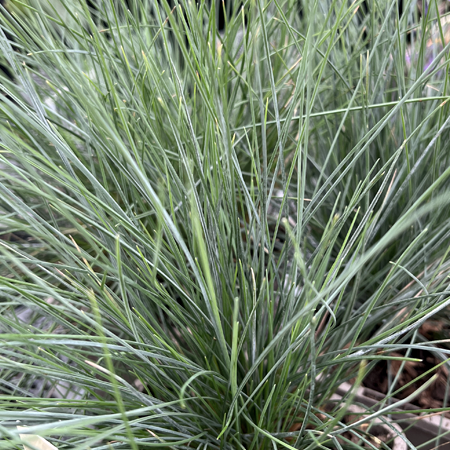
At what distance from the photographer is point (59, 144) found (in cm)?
31

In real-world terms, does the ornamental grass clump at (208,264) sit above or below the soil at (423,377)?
above

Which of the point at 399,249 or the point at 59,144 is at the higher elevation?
the point at 59,144

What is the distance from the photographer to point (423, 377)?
539mm

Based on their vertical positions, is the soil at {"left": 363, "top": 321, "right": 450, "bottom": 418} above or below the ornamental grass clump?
below

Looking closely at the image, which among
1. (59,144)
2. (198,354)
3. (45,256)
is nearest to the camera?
(59,144)

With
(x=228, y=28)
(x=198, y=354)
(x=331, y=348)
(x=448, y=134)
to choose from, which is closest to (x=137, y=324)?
(x=198, y=354)

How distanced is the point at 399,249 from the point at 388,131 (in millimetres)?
150

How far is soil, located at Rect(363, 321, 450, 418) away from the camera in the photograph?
21.0 inches

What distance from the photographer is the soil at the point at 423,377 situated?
0.53 metres

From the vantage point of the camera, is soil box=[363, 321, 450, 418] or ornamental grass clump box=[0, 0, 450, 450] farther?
soil box=[363, 321, 450, 418]

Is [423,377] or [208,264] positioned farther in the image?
[423,377]

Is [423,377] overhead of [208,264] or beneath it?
beneath

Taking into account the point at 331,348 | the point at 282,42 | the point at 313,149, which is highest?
the point at 282,42

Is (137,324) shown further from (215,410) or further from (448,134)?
(448,134)
